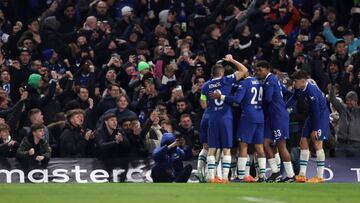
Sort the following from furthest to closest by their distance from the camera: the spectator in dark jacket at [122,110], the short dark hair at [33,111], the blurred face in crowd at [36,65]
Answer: the blurred face in crowd at [36,65], the spectator in dark jacket at [122,110], the short dark hair at [33,111]

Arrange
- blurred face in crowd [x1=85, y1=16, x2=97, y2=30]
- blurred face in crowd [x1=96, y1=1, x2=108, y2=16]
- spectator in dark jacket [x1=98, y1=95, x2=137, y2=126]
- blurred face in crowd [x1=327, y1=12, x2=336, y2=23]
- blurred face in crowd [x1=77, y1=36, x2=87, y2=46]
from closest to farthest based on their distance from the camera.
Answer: spectator in dark jacket [x1=98, y1=95, x2=137, y2=126] → blurred face in crowd [x1=77, y1=36, x2=87, y2=46] → blurred face in crowd [x1=85, y1=16, x2=97, y2=30] → blurred face in crowd [x1=96, y1=1, x2=108, y2=16] → blurred face in crowd [x1=327, y1=12, x2=336, y2=23]

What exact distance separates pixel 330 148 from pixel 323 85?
355cm

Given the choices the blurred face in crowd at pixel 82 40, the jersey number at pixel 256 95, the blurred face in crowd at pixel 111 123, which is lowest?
the blurred face in crowd at pixel 111 123

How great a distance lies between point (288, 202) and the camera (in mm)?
16266

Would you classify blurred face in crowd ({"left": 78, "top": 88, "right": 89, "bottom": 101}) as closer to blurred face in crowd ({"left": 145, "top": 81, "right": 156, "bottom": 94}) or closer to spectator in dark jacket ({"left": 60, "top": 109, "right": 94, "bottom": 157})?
blurred face in crowd ({"left": 145, "top": 81, "right": 156, "bottom": 94})

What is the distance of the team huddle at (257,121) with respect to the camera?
2272 centimetres

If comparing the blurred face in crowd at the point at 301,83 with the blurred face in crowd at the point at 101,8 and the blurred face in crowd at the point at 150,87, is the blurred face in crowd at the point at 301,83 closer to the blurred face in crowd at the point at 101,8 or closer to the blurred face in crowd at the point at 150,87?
the blurred face in crowd at the point at 150,87

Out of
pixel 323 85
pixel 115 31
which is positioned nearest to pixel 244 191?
pixel 323 85

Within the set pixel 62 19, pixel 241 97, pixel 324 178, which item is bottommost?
pixel 324 178

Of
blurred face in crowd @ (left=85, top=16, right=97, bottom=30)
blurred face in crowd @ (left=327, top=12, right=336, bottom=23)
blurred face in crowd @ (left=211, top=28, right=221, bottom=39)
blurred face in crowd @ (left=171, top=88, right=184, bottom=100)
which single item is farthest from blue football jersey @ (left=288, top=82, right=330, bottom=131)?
blurred face in crowd @ (left=327, top=12, right=336, bottom=23)

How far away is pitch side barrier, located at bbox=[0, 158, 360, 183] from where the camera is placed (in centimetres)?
2445

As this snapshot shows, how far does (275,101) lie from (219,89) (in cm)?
120

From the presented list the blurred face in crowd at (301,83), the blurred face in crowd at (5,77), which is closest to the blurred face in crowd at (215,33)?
the blurred face in crowd at (5,77)

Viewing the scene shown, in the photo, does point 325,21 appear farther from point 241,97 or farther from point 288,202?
point 288,202
